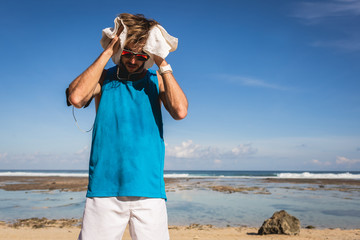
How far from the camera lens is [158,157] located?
1.81 m

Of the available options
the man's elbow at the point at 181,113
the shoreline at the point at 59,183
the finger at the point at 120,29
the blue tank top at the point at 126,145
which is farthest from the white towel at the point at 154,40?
the shoreline at the point at 59,183

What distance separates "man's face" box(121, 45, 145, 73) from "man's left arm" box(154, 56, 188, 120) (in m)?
0.11

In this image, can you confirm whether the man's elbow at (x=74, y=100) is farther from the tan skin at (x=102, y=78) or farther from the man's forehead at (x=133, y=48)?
the man's forehead at (x=133, y=48)

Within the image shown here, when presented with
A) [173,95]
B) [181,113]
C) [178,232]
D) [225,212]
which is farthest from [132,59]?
[225,212]

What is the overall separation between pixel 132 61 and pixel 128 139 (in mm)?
524

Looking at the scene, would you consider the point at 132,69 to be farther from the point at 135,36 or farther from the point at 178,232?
the point at 178,232

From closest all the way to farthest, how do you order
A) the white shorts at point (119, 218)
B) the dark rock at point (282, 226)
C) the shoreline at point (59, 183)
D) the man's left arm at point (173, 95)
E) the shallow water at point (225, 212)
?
the white shorts at point (119, 218) → the man's left arm at point (173, 95) → the dark rock at point (282, 226) → the shallow water at point (225, 212) → the shoreline at point (59, 183)

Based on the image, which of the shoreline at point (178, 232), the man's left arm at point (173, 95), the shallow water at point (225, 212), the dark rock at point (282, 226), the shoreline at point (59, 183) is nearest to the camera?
the man's left arm at point (173, 95)

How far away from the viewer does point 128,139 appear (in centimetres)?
174

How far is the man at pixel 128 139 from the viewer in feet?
5.51

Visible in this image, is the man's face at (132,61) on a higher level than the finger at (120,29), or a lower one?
lower

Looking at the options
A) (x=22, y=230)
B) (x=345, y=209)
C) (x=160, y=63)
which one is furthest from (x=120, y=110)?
(x=345, y=209)

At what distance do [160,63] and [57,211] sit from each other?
968 centimetres

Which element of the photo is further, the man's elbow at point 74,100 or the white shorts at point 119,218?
the man's elbow at point 74,100
